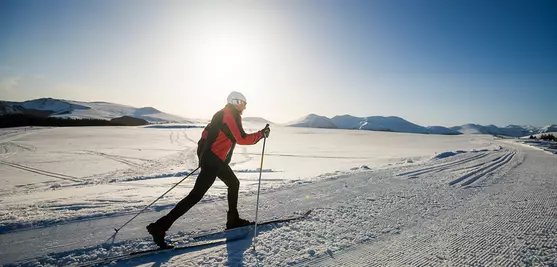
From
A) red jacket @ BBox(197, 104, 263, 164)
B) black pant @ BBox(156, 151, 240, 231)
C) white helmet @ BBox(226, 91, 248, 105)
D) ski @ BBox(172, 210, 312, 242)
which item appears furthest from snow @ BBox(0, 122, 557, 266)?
A: white helmet @ BBox(226, 91, 248, 105)

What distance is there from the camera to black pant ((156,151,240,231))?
324 cm

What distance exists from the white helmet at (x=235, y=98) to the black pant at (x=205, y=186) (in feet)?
2.47

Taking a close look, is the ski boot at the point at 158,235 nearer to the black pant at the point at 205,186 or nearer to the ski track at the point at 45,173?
the black pant at the point at 205,186

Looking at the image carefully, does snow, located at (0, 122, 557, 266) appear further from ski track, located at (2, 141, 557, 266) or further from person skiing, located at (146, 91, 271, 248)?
person skiing, located at (146, 91, 271, 248)

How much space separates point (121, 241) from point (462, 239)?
4425mm

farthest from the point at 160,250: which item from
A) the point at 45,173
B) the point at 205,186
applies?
the point at 45,173

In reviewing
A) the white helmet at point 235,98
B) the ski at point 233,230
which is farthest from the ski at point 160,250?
the white helmet at point 235,98

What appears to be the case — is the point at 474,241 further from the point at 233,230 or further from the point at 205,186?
the point at 205,186

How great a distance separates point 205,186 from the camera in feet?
11.2

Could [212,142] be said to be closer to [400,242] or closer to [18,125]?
[400,242]

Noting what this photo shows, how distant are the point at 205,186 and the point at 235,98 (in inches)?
48.5

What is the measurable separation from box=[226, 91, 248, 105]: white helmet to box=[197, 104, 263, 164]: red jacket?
2.9 inches

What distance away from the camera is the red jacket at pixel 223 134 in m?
3.44

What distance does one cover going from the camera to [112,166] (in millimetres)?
11930
